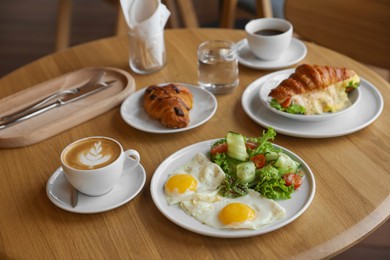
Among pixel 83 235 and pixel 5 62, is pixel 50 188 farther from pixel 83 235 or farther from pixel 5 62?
pixel 5 62

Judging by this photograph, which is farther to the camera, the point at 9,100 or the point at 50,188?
the point at 9,100

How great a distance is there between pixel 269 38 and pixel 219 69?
0.68 ft

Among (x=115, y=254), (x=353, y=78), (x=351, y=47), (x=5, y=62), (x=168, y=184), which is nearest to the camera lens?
(x=115, y=254)

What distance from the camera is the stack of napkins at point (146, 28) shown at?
1.71m

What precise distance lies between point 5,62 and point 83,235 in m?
2.83

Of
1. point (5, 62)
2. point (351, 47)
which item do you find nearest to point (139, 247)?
point (351, 47)

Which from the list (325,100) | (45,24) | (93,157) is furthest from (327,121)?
(45,24)

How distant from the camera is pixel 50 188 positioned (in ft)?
4.16

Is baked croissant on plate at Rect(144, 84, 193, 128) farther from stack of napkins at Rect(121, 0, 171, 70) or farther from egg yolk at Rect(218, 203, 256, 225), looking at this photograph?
egg yolk at Rect(218, 203, 256, 225)

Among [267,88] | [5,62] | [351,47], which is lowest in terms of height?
[5,62]

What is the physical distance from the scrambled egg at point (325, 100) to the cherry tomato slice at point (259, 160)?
28 cm

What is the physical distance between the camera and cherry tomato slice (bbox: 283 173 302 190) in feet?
4.00

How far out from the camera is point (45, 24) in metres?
4.26

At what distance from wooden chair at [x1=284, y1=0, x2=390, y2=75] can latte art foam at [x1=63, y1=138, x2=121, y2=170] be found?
123cm
